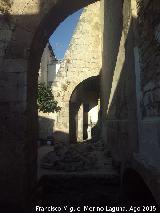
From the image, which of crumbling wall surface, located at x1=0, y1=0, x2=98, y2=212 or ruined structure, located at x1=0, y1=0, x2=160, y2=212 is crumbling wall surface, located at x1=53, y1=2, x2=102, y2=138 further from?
crumbling wall surface, located at x1=0, y1=0, x2=98, y2=212

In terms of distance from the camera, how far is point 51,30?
16.2 ft

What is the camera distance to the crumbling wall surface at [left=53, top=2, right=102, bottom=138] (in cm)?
1380

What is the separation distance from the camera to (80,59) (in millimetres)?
14312

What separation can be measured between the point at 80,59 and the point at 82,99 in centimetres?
425

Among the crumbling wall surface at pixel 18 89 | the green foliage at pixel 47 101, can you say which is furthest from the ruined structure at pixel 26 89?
the green foliage at pixel 47 101

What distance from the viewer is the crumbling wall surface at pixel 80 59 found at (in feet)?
45.3

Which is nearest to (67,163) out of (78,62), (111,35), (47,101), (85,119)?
(111,35)

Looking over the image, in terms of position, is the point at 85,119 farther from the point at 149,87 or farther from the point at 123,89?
the point at 149,87

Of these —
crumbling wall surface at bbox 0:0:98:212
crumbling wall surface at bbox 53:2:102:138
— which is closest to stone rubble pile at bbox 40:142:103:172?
crumbling wall surface at bbox 0:0:98:212

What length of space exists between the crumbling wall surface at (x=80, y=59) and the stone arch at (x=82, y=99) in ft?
1.32

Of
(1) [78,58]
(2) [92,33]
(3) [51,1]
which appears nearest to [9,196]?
(3) [51,1]

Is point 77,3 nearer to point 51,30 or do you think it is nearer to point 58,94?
point 51,30

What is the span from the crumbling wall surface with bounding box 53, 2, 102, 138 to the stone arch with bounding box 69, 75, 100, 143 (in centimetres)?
40

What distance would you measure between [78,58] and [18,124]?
10.4m
